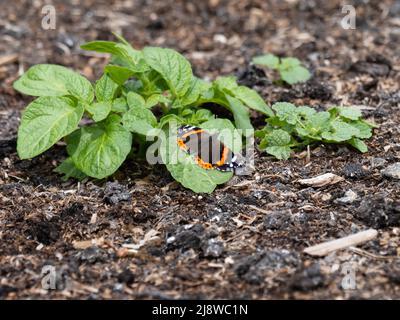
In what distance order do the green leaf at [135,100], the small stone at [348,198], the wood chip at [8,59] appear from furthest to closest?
the wood chip at [8,59], the green leaf at [135,100], the small stone at [348,198]

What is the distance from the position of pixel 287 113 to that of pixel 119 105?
98 centimetres

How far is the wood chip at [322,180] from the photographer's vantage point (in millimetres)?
3763

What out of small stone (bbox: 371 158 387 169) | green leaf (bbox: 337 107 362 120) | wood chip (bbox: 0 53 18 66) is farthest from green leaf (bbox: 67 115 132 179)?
wood chip (bbox: 0 53 18 66)

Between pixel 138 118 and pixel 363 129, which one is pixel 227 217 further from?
pixel 363 129

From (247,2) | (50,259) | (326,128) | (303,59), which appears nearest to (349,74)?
(303,59)

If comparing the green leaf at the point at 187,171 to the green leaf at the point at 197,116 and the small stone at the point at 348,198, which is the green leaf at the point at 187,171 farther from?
the small stone at the point at 348,198

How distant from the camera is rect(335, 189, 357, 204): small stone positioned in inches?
141

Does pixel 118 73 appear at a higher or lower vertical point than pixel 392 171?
higher

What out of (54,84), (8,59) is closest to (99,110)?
(54,84)

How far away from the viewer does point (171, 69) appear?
4066mm

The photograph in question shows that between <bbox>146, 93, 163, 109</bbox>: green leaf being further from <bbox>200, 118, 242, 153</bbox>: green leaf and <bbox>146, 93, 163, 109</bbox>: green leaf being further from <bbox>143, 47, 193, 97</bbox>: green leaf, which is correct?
<bbox>200, 118, 242, 153</bbox>: green leaf

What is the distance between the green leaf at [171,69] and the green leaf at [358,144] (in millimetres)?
1012

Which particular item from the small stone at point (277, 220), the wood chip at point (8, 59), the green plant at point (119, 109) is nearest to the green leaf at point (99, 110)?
the green plant at point (119, 109)

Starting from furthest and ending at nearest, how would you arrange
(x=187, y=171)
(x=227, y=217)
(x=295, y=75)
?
(x=295, y=75) → (x=187, y=171) → (x=227, y=217)
